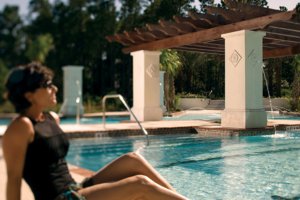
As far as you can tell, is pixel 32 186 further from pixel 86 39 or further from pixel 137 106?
pixel 86 39

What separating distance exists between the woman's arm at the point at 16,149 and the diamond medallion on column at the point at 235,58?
23.4 feet

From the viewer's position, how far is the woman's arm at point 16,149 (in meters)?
1.79

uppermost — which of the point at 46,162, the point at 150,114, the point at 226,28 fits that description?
the point at 226,28

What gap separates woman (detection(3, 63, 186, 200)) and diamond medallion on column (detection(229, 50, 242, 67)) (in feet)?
21.9

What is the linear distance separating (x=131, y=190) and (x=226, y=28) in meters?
7.33

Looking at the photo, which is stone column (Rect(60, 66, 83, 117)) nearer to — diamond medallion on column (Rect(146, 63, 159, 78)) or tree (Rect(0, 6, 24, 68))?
diamond medallion on column (Rect(146, 63, 159, 78))

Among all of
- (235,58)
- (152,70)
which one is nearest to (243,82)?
(235,58)

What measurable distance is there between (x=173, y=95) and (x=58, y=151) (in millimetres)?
6970

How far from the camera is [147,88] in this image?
1271 cm

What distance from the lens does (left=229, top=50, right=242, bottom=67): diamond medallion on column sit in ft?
27.9

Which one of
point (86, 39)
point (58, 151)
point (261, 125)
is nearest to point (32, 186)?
point (58, 151)

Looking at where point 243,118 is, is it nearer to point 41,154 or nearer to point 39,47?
point 41,154

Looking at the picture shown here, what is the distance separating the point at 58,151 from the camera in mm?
1998

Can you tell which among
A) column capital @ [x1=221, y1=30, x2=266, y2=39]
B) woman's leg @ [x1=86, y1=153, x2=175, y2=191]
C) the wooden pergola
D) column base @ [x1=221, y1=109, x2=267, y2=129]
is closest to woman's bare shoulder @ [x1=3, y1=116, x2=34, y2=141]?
woman's leg @ [x1=86, y1=153, x2=175, y2=191]
